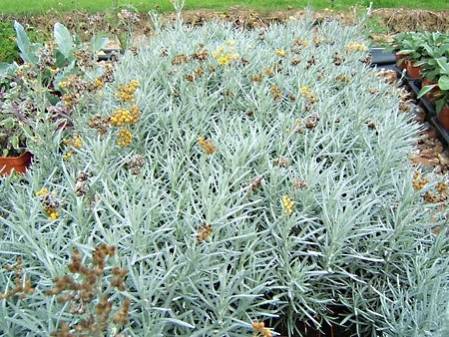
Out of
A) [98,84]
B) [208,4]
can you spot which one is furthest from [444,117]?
[208,4]

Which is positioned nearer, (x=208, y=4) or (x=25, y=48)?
(x=25, y=48)

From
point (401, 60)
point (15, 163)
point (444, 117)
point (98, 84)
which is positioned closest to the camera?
point (98, 84)

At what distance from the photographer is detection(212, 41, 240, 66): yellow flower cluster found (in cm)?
236

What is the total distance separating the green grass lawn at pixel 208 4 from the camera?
20.1 ft

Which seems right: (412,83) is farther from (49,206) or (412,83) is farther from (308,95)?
(49,206)

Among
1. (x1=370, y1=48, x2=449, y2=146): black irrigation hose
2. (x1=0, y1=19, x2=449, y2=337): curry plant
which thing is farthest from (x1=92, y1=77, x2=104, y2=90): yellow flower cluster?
(x1=370, y1=48, x2=449, y2=146): black irrigation hose

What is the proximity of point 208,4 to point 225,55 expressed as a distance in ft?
13.4

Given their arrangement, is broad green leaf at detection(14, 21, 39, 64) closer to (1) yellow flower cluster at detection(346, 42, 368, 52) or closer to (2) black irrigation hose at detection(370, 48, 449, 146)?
(1) yellow flower cluster at detection(346, 42, 368, 52)

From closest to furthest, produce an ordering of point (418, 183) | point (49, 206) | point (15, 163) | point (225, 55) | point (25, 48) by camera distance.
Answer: point (49, 206), point (418, 183), point (225, 55), point (15, 163), point (25, 48)

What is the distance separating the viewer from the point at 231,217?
1.68m

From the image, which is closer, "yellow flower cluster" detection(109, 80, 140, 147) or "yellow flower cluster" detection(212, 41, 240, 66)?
"yellow flower cluster" detection(109, 80, 140, 147)

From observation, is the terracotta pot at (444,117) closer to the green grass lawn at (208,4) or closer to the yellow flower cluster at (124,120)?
the yellow flower cluster at (124,120)

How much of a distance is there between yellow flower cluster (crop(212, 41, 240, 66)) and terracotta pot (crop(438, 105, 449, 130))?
5.17ft

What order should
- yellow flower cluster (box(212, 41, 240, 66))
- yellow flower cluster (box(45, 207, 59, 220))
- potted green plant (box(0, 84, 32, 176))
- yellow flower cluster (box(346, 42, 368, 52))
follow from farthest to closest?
1. yellow flower cluster (box(346, 42, 368, 52))
2. potted green plant (box(0, 84, 32, 176))
3. yellow flower cluster (box(212, 41, 240, 66))
4. yellow flower cluster (box(45, 207, 59, 220))
